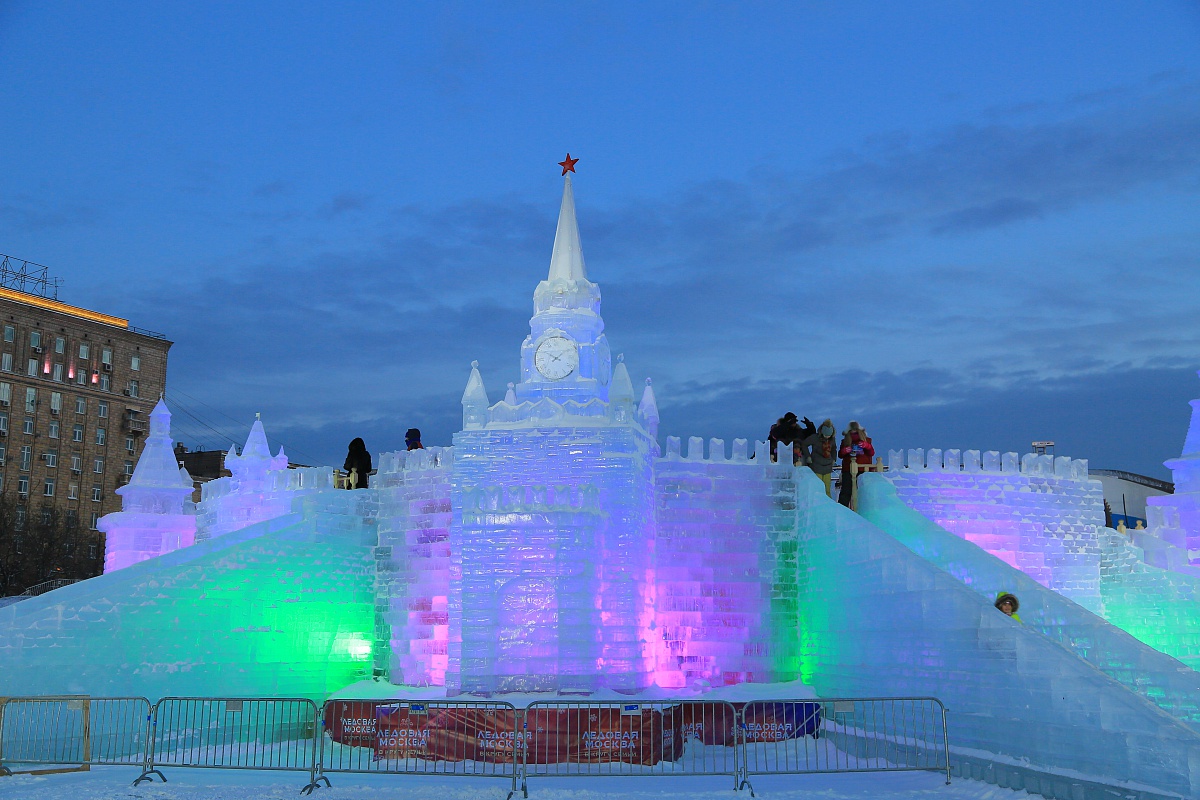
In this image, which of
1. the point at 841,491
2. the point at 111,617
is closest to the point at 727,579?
the point at 841,491

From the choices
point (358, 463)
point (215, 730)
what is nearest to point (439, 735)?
point (215, 730)

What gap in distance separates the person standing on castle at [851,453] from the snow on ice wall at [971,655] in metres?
0.40

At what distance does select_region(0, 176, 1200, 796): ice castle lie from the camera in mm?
16312

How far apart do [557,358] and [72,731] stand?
11477 millimetres

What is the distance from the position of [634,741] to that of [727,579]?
18.4 ft

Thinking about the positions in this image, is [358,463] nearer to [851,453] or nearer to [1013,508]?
[851,453]

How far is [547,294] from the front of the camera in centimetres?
2398

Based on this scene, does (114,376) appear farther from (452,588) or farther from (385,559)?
(452,588)

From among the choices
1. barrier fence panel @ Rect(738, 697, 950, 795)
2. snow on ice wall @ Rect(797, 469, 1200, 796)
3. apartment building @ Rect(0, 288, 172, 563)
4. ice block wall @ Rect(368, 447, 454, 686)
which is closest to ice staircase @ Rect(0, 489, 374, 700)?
ice block wall @ Rect(368, 447, 454, 686)

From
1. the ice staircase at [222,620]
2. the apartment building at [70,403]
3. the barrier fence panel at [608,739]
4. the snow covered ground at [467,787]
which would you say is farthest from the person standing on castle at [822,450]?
the apartment building at [70,403]

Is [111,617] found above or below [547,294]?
below

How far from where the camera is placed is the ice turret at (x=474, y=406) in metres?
19.8

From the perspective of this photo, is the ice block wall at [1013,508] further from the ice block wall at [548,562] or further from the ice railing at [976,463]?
the ice block wall at [548,562]

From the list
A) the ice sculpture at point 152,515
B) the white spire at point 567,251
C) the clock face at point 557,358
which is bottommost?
the ice sculpture at point 152,515
